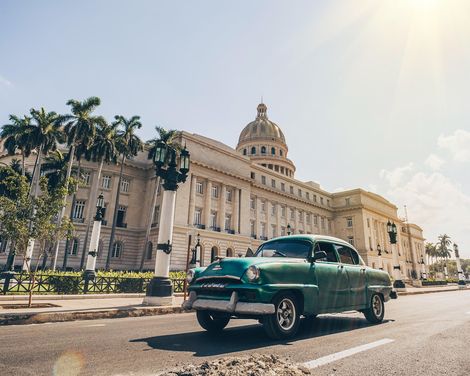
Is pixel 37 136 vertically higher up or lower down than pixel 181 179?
higher up

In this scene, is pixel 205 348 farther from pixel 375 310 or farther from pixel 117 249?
pixel 117 249

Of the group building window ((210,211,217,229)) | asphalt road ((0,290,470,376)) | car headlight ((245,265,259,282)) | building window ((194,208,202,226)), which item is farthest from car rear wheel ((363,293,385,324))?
building window ((210,211,217,229))

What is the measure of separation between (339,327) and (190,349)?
12.1 ft

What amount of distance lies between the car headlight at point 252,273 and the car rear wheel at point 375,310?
382 cm

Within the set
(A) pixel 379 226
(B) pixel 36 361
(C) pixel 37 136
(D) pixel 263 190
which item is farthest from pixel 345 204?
(B) pixel 36 361

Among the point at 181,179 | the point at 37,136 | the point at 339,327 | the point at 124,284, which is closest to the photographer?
the point at 339,327

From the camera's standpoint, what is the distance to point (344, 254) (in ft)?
23.2

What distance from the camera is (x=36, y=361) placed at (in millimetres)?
3766

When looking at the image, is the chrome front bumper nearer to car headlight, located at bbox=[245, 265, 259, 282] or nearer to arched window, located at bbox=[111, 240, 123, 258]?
car headlight, located at bbox=[245, 265, 259, 282]

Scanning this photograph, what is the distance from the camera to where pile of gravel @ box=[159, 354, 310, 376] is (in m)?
2.97

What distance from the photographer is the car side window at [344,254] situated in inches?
271

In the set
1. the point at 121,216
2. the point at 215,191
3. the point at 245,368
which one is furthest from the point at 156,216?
the point at 245,368

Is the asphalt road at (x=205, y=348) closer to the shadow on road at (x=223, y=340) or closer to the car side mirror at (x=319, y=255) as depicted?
the shadow on road at (x=223, y=340)

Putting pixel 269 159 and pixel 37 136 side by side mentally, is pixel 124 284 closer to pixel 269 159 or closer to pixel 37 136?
pixel 37 136
